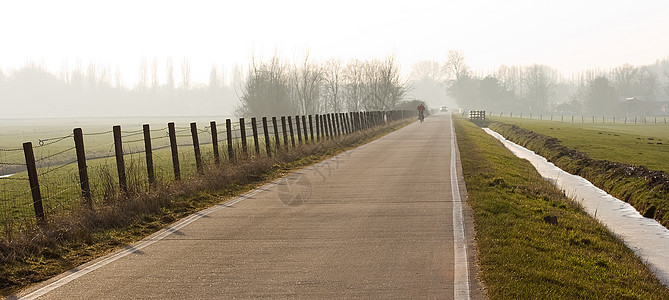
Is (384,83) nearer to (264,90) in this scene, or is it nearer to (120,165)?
(264,90)

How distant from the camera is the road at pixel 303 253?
7266 millimetres

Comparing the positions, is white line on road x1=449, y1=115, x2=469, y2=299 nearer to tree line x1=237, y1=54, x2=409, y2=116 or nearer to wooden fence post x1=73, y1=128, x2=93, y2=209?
wooden fence post x1=73, y1=128, x2=93, y2=209

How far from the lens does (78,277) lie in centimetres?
797

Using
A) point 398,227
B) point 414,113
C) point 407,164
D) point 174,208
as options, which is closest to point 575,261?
point 398,227

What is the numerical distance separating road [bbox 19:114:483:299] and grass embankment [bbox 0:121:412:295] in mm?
429

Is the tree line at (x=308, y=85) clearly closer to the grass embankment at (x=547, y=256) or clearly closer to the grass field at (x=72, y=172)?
the grass field at (x=72, y=172)

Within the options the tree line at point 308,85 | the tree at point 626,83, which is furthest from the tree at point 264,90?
the tree at point 626,83

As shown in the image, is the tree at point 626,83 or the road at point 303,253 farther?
the tree at point 626,83

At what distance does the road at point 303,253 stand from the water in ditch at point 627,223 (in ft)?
10.4

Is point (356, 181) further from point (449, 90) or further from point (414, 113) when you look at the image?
point (449, 90)

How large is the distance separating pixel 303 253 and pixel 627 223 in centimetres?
1019

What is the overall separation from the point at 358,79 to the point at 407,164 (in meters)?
89.7

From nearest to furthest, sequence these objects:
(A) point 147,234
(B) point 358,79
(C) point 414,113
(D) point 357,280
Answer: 1. (D) point 357,280
2. (A) point 147,234
3. (B) point 358,79
4. (C) point 414,113

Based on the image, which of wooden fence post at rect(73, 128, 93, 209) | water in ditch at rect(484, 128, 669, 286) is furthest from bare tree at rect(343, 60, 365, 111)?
wooden fence post at rect(73, 128, 93, 209)
